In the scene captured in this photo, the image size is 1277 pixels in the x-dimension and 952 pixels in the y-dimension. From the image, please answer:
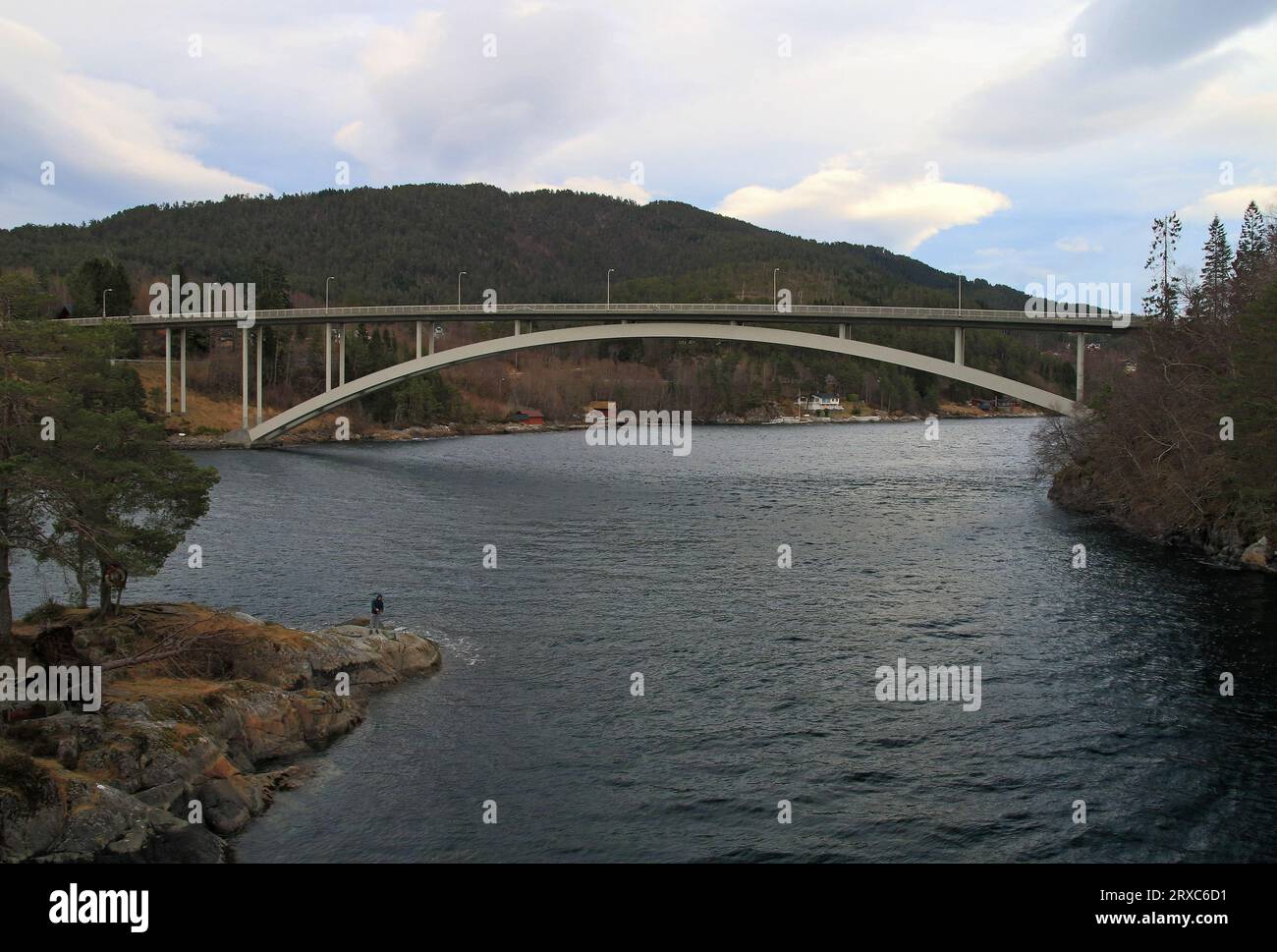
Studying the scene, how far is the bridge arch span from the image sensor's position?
4091cm

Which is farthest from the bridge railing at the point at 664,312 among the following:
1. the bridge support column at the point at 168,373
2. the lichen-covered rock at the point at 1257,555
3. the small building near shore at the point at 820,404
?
the small building near shore at the point at 820,404

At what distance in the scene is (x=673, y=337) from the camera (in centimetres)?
4938

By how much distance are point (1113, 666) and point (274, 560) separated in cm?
1980

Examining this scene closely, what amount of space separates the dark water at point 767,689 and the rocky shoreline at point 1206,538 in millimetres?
1200

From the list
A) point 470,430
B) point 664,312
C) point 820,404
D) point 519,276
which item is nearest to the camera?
point 664,312

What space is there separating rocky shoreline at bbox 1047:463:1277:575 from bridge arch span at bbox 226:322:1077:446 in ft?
15.1

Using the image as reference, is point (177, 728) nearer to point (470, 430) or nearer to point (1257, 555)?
point (1257, 555)

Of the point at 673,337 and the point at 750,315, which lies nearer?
the point at 750,315

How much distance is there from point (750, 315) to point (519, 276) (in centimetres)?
10238

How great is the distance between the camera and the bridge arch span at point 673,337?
4091 centimetres

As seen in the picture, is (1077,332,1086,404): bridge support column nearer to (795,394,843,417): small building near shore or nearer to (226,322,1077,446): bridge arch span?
(226,322,1077,446): bridge arch span

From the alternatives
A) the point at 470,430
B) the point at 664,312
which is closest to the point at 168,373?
the point at 470,430

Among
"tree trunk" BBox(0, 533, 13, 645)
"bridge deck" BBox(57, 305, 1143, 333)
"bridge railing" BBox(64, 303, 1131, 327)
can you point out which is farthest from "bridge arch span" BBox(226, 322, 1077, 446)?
"tree trunk" BBox(0, 533, 13, 645)

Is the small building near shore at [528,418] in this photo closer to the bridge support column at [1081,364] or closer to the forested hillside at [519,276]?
the forested hillside at [519,276]
